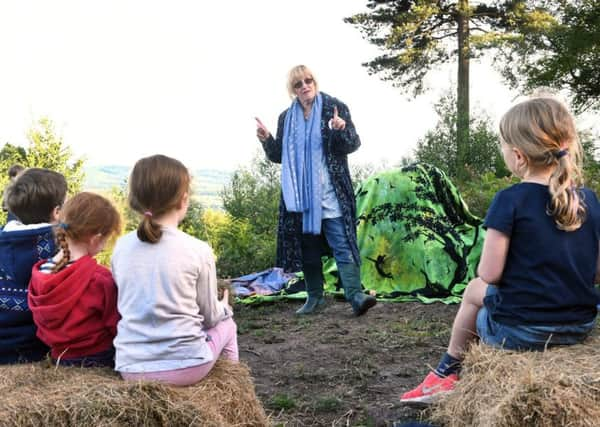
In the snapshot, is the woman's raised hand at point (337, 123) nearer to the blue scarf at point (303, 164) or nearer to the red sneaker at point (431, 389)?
the blue scarf at point (303, 164)

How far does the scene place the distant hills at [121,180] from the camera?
7.97 metres

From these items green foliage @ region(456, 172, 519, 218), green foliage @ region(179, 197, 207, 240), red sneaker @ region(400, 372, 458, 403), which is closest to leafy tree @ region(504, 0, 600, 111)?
green foliage @ region(456, 172, 519, 218)

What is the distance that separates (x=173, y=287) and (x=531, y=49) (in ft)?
51.2

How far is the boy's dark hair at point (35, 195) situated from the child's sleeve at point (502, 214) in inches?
66.2

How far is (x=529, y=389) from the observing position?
83.2 inches

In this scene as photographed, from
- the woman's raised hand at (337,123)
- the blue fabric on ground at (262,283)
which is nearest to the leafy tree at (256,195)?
the blue fabric on ground at (262,283)

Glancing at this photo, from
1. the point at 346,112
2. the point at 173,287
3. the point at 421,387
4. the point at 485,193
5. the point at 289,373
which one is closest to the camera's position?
the point at 173,287

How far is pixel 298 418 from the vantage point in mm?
3215

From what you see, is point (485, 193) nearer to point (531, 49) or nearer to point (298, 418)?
point (298, 418)

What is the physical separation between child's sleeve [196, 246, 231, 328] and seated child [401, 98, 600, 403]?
96 cm

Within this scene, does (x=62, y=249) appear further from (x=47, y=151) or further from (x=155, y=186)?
(x=47, y=151)

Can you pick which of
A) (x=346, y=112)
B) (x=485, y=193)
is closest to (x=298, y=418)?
(x=346, y=112)

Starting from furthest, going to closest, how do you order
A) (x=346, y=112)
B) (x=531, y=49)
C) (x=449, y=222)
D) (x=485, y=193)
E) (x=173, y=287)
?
(x=531, y=49)
(x=485, y=193)
(x=449, y=222)
(x=346, y=112)
(x=173, y=287)

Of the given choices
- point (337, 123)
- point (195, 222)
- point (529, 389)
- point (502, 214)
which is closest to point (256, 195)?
point (195, 222)
